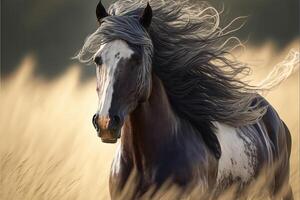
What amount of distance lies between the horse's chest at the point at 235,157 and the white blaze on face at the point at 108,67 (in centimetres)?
91

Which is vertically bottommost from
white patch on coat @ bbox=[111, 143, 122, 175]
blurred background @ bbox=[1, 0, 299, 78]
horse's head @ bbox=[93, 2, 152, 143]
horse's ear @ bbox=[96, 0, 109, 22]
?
white patch on coat @ bbox=[111, 143, 122, 175]

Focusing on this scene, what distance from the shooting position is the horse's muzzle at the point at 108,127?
376 centimetres

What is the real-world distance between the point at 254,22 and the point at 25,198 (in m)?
11.7

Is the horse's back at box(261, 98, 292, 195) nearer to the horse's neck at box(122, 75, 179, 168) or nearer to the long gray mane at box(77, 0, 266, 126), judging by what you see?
the long gray mane at box(77, 0, 266, 126)

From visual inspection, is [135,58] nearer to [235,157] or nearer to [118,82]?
[118,82]

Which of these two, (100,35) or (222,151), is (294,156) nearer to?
(222,151)

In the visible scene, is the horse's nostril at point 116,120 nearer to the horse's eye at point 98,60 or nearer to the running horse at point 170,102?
the running horse at point 170,102

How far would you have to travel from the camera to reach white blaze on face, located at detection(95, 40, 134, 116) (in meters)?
3.81

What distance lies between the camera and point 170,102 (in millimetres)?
4434

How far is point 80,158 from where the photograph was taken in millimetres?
5910

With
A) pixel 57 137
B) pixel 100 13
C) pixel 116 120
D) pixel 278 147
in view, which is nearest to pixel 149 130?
pixel 116 120

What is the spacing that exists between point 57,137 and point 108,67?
2113 mm

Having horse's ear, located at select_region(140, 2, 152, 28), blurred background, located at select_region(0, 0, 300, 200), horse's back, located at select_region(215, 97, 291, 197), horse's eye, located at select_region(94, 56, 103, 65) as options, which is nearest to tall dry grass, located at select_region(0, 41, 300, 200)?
blurred background, located at select_region(0, 0, 300, 200)

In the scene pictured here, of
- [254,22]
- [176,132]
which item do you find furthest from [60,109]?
[254,22]
